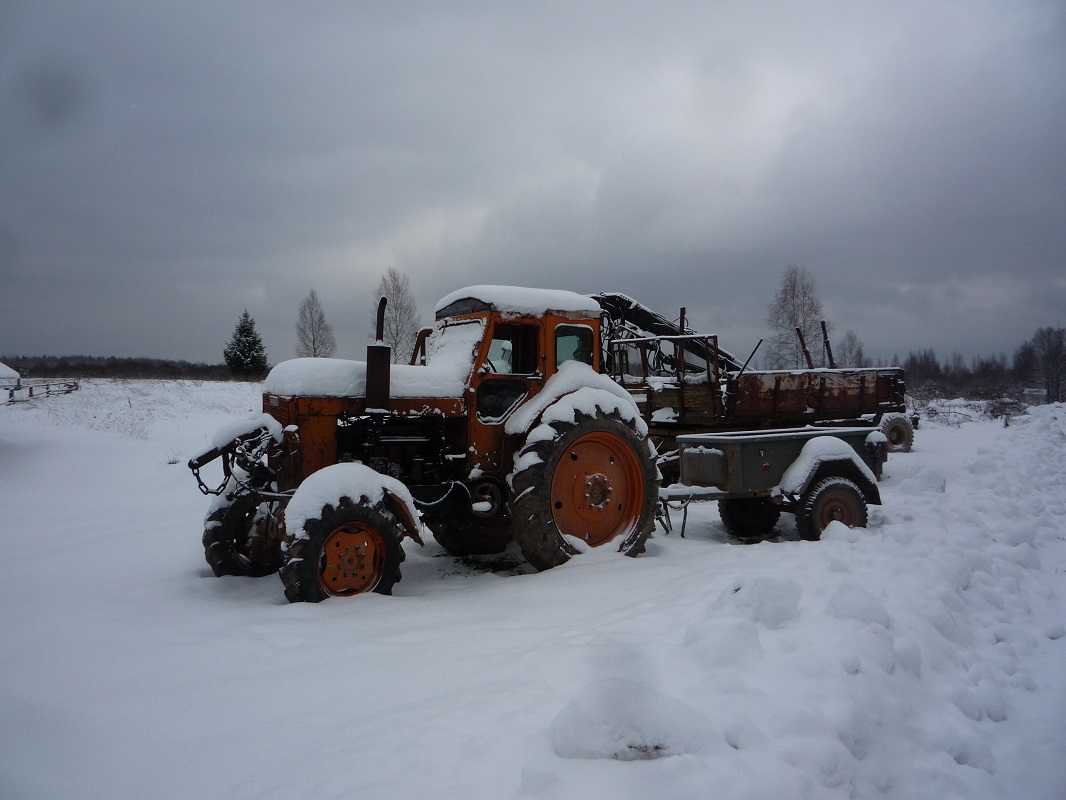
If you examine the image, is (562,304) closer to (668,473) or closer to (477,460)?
(477,460)

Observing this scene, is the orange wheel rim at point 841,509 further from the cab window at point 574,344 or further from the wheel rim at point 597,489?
the cab window at point 574,344

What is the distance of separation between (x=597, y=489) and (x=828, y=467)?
2.64 meters

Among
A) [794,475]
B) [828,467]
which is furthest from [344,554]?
[828,467]

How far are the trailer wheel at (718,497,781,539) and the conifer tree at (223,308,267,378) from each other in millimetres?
35767

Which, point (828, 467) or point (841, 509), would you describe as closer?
point (841, 509)

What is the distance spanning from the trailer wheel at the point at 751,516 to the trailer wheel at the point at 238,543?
495 centimetres

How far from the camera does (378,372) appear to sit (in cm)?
514

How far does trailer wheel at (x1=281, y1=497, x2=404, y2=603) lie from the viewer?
4297mm

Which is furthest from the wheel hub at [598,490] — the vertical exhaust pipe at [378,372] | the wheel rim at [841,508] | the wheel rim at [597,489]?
the wheel rim at [841,508]

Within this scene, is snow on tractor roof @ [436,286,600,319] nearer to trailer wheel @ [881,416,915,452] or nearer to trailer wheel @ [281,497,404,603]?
trailer wheel @ [281,497,404,603]

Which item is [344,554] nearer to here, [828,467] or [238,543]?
[238,543]

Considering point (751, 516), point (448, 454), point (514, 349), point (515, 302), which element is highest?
point (515, 302)

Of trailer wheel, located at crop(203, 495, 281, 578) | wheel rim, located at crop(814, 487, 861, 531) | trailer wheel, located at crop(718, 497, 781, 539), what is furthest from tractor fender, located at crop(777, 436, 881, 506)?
trailer wheel, located at crop(203, 495, 281, 578)

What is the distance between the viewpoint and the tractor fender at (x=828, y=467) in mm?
6539
